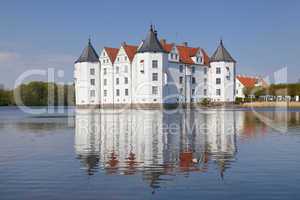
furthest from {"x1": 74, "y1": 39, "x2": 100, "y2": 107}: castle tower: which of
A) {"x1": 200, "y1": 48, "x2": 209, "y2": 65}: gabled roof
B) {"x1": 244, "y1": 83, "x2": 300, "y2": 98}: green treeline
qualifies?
{"x1": 244, "y1": 83, "x2": 300, "y2": 98}: green treeline

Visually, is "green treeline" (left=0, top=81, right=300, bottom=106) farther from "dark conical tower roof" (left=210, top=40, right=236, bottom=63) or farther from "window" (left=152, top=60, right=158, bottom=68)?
"window" (left=152, top=60, right=158, bottom=68)

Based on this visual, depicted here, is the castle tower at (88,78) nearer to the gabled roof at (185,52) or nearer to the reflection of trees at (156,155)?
the gabled roof at (185,52)

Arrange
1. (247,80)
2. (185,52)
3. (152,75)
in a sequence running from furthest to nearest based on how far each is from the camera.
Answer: (247,80) < (185,52) < (152,75)

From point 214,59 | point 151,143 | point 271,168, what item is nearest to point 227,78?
point 214,59

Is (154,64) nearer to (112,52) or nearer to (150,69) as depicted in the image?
(150,69)

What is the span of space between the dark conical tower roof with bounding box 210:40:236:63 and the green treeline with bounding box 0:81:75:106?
152 feet

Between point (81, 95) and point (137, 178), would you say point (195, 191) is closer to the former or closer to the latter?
point (137, 178)

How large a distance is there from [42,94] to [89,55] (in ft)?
136

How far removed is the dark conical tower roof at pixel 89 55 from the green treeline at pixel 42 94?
35111mm

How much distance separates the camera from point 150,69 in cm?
6650

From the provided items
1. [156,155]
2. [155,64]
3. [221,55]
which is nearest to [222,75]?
[221,55]

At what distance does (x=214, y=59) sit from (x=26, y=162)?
220ft

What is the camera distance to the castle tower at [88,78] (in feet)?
245

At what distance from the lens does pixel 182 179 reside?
30.2ft
